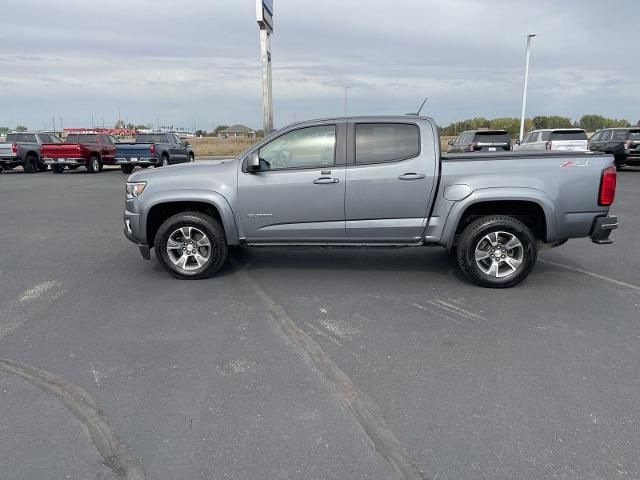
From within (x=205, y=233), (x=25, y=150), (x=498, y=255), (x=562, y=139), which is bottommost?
→ (x=498, y=255)

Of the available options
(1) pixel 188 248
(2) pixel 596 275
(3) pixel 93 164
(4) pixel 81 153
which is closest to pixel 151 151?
(4) pixel 81 153

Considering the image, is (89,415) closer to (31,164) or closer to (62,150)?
(62,150)

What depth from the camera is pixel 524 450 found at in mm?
2713

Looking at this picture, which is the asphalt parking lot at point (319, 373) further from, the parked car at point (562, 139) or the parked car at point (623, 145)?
the parked car at point (623, 145)

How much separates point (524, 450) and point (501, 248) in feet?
10.2

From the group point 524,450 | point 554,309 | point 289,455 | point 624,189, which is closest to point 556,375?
point 524,450

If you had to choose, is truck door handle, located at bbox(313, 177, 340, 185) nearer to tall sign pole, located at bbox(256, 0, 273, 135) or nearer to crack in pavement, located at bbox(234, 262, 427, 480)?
crack in pavement, located at bbox(234, 262, 427, 480)

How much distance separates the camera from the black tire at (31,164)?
23191 millimetres

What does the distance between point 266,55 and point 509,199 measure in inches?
664

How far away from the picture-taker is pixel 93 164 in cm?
2316

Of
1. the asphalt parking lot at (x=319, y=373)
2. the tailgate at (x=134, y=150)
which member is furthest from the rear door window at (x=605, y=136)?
the tailgate at (x=134, y=150)

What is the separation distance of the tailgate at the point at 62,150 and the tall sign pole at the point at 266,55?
8.53 metres

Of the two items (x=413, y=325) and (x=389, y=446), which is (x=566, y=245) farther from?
(x=389, y=446)

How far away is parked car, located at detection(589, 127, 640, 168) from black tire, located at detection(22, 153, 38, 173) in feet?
79.5
